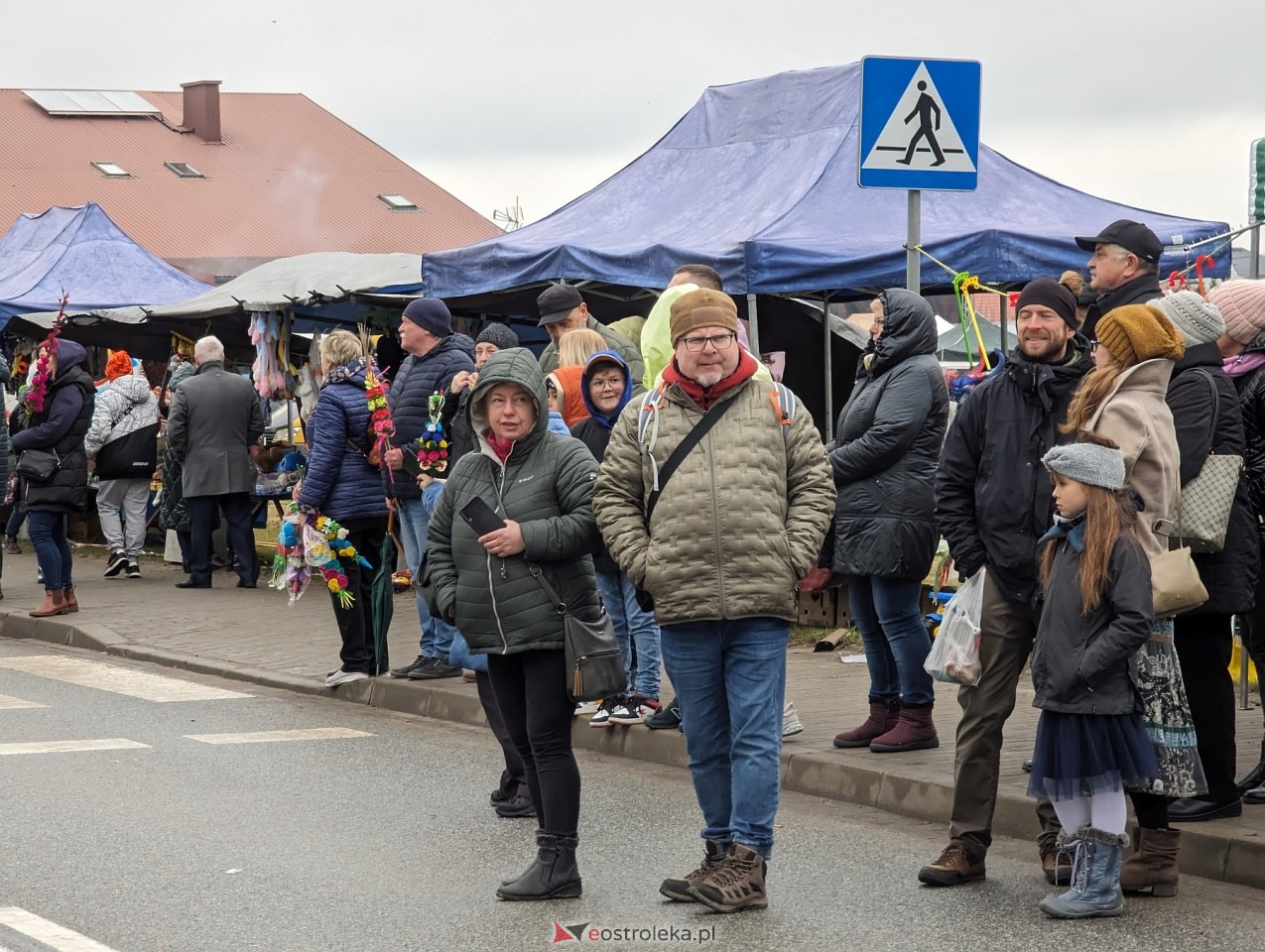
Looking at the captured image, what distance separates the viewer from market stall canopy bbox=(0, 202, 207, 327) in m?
21.5

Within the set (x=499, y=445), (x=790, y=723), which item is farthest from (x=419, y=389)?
(x=499, y=445)

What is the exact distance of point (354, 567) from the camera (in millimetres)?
10062

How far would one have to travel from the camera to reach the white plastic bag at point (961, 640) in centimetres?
607

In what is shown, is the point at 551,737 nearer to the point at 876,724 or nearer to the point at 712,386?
the point at 712,386

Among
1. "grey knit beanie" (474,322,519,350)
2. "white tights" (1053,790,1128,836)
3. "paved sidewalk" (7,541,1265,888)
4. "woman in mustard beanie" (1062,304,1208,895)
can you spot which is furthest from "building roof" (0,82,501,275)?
"white tights" (1053,790,1128,836)

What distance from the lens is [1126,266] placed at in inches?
263

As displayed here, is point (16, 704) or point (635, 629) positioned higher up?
point (635, 629)

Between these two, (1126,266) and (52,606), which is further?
(52,606)

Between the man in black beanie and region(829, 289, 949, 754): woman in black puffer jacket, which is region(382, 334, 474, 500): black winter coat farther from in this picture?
the man in black beanie

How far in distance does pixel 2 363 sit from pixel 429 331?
613 centimetres

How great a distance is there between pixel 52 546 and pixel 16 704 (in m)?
3.86

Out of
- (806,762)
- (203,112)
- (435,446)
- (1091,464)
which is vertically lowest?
(806,762)

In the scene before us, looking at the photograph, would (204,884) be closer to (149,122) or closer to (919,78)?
(919,78)

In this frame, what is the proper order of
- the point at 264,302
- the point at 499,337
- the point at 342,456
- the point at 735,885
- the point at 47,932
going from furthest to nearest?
the point at 264,302, the point at 342,456, the point at 499,337, the point at 735,885, the point at 47,932
